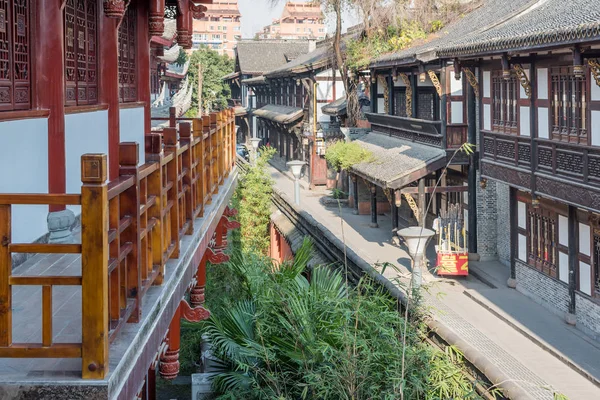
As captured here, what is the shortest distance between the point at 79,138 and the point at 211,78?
51271 mm

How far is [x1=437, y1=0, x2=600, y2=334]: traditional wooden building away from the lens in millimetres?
13688

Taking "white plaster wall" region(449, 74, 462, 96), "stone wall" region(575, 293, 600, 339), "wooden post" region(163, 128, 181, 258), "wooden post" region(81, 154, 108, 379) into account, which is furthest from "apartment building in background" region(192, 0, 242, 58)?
"wooden post" region(81, 154, 108, 379)

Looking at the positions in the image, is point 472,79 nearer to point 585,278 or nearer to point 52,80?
point 585,278

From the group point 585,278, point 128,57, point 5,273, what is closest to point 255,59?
point 585,278

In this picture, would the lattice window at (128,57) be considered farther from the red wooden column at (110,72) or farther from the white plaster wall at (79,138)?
the white plaster wall at (79,138)

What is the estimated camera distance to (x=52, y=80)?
6652mm

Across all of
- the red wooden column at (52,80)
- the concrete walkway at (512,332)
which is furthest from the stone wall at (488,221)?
the red wooden column at (52,80)

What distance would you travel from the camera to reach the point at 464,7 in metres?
26.4

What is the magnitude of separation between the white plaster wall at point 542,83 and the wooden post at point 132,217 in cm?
1292

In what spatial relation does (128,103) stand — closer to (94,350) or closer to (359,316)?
(359,316)

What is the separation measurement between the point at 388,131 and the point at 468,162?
24.1 feet

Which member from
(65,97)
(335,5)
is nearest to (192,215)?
(65,97)

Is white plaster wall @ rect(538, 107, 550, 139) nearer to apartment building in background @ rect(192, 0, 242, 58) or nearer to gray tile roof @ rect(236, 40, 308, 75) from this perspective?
gray tile roof @ rect(236, 40, 308, 75)

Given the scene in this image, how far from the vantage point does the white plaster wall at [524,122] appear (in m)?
16.8
